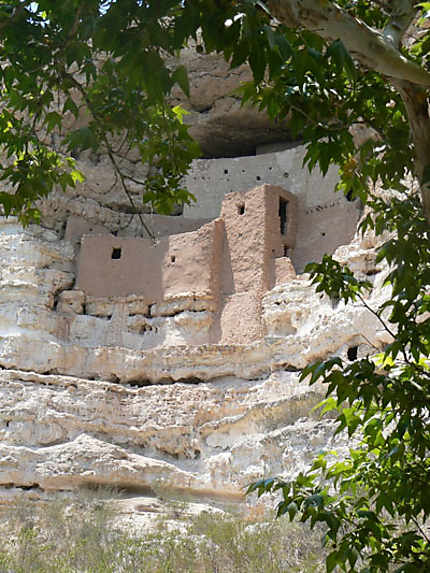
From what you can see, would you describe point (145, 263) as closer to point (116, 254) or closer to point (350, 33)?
point (116, 254)

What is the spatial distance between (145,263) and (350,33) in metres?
14.0

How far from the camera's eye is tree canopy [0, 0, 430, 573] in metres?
2.79

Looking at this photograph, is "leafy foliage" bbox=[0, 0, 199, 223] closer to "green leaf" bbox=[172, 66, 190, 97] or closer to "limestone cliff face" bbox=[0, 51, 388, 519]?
"green leaf" bbox=[172, 66, 190, 97]

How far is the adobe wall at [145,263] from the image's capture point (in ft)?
53.4

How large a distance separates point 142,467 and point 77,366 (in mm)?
2763

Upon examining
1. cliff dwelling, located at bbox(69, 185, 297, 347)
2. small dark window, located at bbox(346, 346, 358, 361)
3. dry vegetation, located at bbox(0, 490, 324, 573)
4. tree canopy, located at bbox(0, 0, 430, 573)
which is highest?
tree canopy, located at bbox(0, 0, 430, 573)

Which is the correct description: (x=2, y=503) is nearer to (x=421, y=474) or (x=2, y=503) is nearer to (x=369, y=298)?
(x=369, y=298)

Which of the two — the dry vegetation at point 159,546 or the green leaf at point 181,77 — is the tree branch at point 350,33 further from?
the dry vegetation at point 159,546

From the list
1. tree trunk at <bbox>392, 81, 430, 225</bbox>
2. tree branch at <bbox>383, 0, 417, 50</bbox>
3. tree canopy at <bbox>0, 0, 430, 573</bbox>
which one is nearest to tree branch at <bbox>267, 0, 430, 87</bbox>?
tree canopy at <bbox>0, 0, 430, 573</bbox>

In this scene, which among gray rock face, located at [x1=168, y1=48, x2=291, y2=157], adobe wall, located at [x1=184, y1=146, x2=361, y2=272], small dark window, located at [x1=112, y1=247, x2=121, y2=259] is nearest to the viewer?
adobe wall, located at [x1=184, y1=146, x2=361, y2=272]

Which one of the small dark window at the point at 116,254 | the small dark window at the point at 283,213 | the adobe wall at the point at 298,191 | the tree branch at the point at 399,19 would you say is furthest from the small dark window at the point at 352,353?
the tree branch at the point at 399,19

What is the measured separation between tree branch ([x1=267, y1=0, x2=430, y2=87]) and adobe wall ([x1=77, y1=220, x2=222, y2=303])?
13.3 metres

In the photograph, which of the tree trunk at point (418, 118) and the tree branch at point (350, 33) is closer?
the tree branch at point (350, 33)

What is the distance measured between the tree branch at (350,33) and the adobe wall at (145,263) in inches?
525
